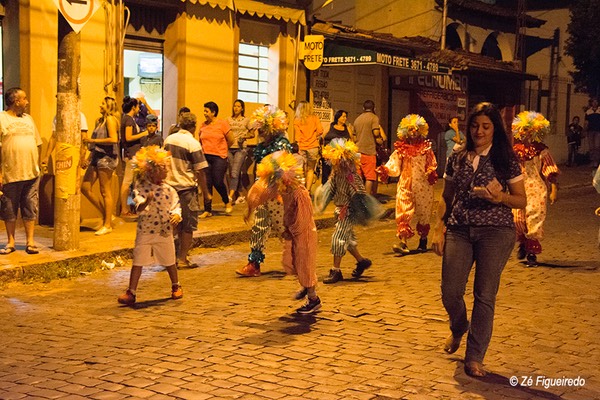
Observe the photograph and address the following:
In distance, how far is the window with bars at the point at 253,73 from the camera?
1733 cm

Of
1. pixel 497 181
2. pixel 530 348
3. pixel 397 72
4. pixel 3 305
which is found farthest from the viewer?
pixel 397 72

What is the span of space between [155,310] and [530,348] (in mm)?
3465

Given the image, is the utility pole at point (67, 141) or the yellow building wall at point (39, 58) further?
the yellow building wall at point (39, 58)

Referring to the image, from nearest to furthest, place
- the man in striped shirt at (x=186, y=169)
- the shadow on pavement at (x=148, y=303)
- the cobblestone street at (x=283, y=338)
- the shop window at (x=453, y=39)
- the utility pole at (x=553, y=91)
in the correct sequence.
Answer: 1. the cobblestone street at (x=283, y=338)
2. the shadow on pavement at (x=148, y=303)
3. the man in striped shirt at (x=186, y=169)
4. the shop window at (x=453, y=39)
5. the utility pole at (x=553, y=91)

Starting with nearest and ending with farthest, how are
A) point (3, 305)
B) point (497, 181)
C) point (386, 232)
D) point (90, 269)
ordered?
point (497, 181), point (3, 305), point (90, 269), point (386, 232)

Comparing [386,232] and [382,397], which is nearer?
[382,397]

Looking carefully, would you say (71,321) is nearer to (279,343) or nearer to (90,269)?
(279,343)

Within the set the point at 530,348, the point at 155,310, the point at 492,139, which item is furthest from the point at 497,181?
the point at 155,310

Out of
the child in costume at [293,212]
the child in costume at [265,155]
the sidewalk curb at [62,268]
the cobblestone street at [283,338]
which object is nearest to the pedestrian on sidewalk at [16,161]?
the sidewalk curb at [62,268]

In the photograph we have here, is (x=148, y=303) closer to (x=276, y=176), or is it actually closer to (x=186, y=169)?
(x=276, y=176)

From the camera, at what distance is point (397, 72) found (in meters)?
21.4

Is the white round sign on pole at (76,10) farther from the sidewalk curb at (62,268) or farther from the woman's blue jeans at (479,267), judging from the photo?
the woman's blue jeans at (479,267)

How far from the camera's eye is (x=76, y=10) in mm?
10656

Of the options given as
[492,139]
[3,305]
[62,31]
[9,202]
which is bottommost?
[3,305]
